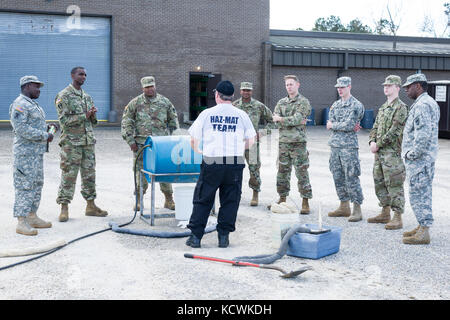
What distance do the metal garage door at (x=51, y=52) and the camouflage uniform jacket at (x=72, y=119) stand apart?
18.3 m

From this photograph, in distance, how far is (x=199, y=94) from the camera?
28547 mm

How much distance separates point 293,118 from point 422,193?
7.98 feet

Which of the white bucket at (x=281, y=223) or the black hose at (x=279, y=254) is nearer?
the black hose at (x=279, y=254)

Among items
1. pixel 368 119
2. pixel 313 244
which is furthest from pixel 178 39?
pixel 313 244

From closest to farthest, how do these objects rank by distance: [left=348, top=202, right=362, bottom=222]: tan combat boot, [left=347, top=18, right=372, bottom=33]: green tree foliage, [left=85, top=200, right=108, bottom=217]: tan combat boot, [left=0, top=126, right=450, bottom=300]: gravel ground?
[left=0, top=126, right=450, bottom=300]: gravel ground
[left=348, top=202, right=362, bottom=222]: tan combat boot
[left=85, top=200, right=108, bottom=217]: tan combat boot
[left=347, top=18, right=372, bottom=33]: green tree foliage

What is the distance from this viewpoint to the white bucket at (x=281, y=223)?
600 cm

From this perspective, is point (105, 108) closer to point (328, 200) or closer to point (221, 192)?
point (328, 200)

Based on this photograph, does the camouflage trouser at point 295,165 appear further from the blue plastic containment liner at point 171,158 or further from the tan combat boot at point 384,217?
the blue plastic containment liner at point 171,158

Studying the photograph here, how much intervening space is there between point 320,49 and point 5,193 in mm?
21869

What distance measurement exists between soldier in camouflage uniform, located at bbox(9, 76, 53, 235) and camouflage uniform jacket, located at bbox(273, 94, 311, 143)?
129 inches

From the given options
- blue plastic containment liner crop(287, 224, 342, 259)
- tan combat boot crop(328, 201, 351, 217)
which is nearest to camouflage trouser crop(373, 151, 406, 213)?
tan combat boot crop(328, 201, 351, 217)

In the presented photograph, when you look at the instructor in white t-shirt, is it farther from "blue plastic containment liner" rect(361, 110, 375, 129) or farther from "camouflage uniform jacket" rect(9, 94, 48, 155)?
"blue plastic containment liner" rect(361, 110, 375, 129)

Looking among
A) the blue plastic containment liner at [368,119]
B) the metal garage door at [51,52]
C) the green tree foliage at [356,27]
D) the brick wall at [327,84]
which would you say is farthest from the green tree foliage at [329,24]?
the metal garage door at [51,52]

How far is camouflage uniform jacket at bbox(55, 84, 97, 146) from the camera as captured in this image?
7.59 meters
